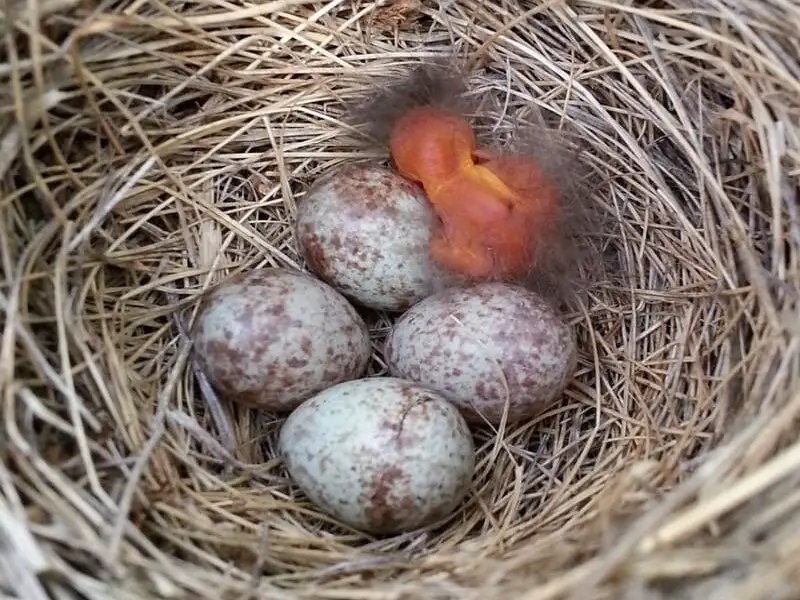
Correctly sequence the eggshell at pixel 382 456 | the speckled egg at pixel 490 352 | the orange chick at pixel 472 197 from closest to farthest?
1. the eggshell at pixel 382 456
2. the speckled egg at pixel 490 352
3. the orange chick at pixel 472 197

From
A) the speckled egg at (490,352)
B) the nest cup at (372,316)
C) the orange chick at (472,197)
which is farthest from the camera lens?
the orange chick at (472,197)

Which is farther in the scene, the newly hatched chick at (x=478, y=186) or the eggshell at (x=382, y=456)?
the newly hatched chick at (x=478, y=186)

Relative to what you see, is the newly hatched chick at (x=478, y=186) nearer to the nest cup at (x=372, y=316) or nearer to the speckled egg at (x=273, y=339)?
the nest cup at (x=372, y=316)

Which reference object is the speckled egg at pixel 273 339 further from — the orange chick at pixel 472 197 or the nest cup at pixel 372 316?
the orange chick at pixel 472 197

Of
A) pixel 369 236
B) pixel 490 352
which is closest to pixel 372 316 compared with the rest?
pixel 369 236

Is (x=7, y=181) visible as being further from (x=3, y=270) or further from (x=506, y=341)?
(x=506, y=341)

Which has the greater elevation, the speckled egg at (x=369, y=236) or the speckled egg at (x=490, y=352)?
the speckled egg at (x=369, y=236)

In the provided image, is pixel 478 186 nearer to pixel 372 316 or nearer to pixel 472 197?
pixel 472 197

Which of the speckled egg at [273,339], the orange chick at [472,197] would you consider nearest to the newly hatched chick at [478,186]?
the orange chick at [472,197]
